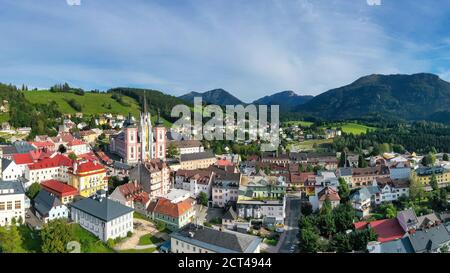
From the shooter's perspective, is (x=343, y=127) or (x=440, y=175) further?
(x=343, y=127)

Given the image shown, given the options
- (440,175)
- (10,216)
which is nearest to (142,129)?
(10,216)

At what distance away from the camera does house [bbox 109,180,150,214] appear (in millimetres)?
34562

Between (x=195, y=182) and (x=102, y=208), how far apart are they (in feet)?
46.0

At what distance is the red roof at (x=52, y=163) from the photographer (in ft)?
127

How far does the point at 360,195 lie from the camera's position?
3956 cm

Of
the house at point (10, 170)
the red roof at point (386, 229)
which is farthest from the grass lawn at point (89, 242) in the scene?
the red roof at point (386, 229)

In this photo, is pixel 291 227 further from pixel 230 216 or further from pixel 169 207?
pixel 169 207

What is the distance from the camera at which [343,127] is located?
119 m

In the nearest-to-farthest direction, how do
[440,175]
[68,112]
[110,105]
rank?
1. [440,175]
2. [68,112]
3. [110,105]

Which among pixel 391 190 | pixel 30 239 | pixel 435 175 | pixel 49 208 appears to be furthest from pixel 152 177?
pixel 435 175
